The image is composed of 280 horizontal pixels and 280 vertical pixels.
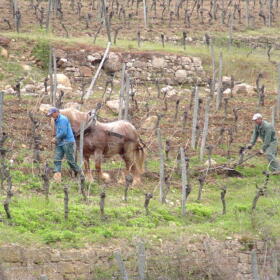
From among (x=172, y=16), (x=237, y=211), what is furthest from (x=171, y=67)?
(x=237, y=211)

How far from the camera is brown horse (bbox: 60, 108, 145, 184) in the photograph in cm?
1711

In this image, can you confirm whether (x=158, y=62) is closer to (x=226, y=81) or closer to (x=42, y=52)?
(x=226, y=81)

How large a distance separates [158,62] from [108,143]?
11.8 m

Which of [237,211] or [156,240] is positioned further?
[237,211]

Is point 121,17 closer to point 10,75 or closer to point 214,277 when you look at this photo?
point 10,75

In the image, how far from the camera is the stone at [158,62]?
28531 millimetres

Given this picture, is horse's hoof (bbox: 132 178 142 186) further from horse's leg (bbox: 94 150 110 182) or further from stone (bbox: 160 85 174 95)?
stone (bbox: 160 85 174 95)

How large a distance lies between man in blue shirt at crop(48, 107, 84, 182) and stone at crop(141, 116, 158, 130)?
5380 mm

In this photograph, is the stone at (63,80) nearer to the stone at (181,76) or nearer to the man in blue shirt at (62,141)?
the stone at (181,76)

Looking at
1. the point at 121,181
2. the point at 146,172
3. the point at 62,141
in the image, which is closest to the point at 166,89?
the point at 146,172

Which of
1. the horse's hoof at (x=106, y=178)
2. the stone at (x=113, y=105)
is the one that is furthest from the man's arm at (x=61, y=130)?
the stone at (x=113, y=105)

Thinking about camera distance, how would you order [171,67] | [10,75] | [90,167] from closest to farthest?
[90,167]
[10,75]
[171,67]

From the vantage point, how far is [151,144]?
20.3 metres

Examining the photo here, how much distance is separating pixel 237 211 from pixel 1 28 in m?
17.4
